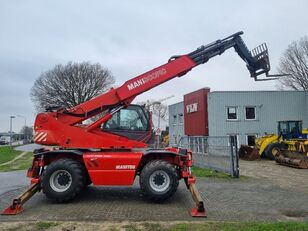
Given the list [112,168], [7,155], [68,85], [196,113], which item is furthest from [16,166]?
[68,85]

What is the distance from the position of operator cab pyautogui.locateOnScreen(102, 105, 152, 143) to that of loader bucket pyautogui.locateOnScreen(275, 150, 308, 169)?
1215 cm

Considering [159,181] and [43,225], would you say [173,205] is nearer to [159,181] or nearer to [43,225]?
[159,181]

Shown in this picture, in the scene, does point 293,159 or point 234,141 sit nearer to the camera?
point 234,141

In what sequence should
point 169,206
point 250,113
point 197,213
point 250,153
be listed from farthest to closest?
1. point 250,113
2. point 250,153
3. point 169,206
4. point 197,213

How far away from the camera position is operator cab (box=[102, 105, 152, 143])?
10.6 m

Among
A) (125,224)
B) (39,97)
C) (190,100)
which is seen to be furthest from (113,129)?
(39,97)

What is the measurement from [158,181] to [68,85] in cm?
4097

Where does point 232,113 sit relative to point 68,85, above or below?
below

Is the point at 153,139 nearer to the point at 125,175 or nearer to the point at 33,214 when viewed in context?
the point at 125,175

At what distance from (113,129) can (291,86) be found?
43244 millimetres

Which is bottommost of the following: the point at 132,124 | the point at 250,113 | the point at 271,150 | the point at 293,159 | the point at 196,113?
the point at 293,159

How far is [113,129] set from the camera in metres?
10.7

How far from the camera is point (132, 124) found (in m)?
10.8

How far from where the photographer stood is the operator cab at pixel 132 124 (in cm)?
1063
